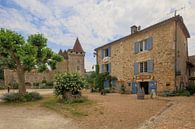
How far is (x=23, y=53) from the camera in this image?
14297 millimetres

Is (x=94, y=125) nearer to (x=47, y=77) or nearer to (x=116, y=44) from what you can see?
(x=116, y=44)

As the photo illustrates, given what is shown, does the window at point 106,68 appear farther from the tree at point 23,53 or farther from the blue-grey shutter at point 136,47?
the tree at point 23,53

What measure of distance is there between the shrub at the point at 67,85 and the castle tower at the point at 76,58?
36449 mm

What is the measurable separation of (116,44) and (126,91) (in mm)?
6448

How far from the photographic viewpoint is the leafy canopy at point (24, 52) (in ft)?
47.2

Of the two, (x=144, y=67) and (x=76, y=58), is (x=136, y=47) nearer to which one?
(x=144, y=67)

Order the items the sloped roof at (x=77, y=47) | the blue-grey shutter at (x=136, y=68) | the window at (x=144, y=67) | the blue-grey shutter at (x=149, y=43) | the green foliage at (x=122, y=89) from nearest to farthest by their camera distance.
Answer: the window at (x=144, y=67) → the blue-grey shutter at (x=149, y=43) → the blue-grey shutter at (x=136, y=68) → the green foliage at (x=122, y=89) → the sloped roof at (x=77, y=47)

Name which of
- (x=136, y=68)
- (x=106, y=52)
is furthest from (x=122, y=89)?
(x=106, y=52)

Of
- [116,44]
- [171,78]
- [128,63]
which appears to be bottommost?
[171,78]

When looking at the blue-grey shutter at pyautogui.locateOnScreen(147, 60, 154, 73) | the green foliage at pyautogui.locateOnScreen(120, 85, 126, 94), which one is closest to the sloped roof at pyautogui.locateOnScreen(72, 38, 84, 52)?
the green foliage at pyautogui.locateOnScreen(120, 85, 126, 94)

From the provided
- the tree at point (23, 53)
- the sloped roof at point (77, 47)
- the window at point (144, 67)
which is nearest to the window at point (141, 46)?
the window at point (144, 67)

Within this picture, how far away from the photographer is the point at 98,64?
29.0 meters

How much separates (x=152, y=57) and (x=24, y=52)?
41.7 ft

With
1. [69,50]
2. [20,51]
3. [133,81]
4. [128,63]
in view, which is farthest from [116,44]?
[69,50]
